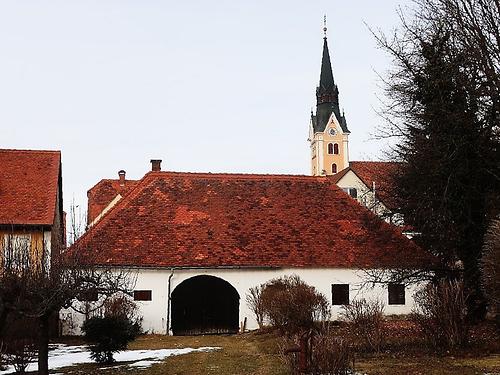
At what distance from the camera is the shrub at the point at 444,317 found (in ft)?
52.7

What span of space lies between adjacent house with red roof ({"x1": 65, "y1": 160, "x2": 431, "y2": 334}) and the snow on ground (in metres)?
5.36

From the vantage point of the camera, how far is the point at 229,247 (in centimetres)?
2931

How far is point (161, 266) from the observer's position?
91.0 feet

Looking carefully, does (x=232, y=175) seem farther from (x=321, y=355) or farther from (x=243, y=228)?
(x=321, y=355)

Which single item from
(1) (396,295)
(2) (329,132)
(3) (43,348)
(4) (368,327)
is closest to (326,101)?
(2) (329,132)

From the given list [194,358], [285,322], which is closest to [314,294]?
[285,322]

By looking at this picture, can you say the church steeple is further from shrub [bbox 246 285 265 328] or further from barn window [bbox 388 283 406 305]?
shrub [bbox 246 285 265 328]

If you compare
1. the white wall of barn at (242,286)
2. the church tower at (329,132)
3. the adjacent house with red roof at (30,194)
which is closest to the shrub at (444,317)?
the white wall of barn at (242,286)

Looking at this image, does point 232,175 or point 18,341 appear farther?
point 232,175

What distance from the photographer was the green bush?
58.1 ft

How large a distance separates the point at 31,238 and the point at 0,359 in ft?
38.4

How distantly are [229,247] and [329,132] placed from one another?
211ft

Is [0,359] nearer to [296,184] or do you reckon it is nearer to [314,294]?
[314,294]

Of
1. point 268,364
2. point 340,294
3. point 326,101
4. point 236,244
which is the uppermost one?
point 326,101
